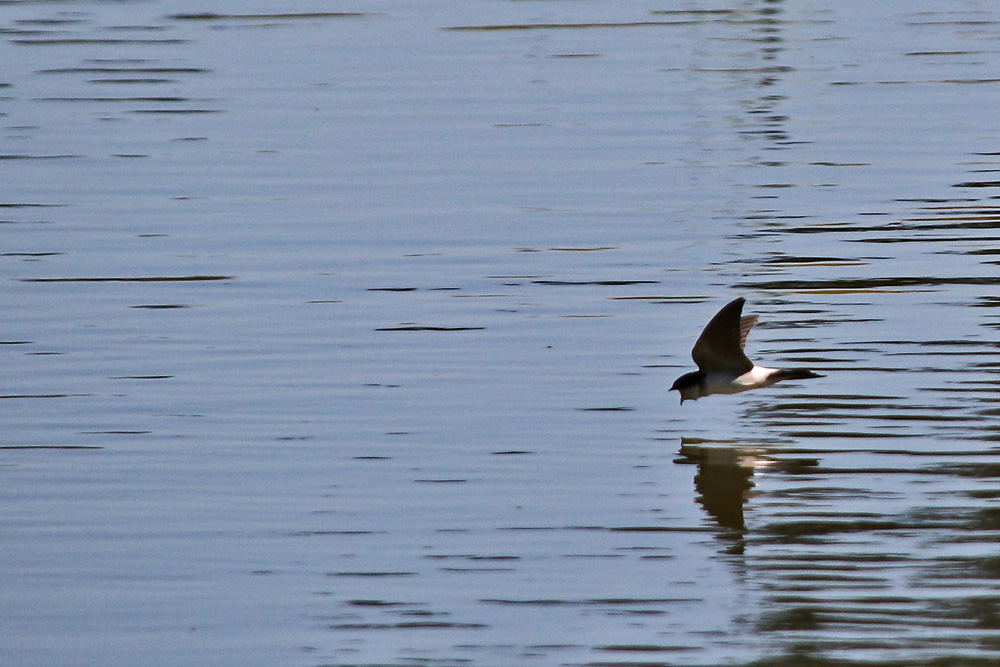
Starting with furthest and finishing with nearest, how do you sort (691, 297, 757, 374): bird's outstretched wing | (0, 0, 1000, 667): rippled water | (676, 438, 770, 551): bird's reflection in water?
1. (691, 297, 757, 374): bird's outstretched wing
2. (676, 438, 770, 551): bird's reflection in water
3. (0, 0, 1000, 667): rippled water

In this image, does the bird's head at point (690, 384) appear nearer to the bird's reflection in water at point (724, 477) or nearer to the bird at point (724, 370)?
the bird at point (724, 370)

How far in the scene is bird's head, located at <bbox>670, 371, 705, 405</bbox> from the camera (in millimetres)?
9203

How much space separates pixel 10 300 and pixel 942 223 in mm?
6199

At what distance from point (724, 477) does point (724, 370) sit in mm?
674

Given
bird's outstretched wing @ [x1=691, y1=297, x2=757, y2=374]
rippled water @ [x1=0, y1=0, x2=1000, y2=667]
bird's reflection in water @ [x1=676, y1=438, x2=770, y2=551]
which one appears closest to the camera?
rippled water @ [x1=0, y1=0, x2=1000, y2=667]

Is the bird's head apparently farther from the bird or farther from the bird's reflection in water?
the bird's reflection in water

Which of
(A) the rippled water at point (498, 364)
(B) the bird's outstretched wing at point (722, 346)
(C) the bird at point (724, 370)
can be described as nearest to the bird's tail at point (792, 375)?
(C) the bird at point (724, 370)

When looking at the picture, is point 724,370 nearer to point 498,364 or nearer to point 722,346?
point 722,346

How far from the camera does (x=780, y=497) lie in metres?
8.44

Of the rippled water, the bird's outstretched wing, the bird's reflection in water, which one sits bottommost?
the bird's reflection in water

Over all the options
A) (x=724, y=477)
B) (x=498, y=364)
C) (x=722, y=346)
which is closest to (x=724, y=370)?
(x=722, y=346)

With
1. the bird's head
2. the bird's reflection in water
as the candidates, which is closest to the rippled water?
the bird's reflection in water

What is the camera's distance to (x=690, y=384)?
9211 mm

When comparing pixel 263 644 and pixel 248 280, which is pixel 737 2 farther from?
pixel 263 644
